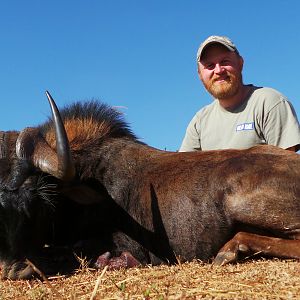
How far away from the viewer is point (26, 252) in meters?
4.66

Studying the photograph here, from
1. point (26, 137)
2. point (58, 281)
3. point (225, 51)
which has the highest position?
point (225, 51)

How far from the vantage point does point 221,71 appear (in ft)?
22.0

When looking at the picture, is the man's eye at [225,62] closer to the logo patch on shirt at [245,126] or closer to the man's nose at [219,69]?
the man's nose at [219,69]

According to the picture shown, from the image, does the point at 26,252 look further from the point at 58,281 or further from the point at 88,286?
the point at 88,286

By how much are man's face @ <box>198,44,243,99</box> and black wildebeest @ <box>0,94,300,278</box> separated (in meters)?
1.67

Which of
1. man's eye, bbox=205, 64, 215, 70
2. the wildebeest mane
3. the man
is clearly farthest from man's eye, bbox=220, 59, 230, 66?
the wildebeest mane

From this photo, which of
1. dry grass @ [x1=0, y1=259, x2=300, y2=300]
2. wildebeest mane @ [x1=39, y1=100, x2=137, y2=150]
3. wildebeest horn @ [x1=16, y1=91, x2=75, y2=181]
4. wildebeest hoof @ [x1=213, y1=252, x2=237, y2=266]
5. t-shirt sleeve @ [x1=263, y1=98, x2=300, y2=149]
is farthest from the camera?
t-shirt sleeve @ [x1=263, y1=98, x2=300, y2=149]

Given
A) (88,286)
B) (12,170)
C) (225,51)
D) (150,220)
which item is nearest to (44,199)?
(12,170)

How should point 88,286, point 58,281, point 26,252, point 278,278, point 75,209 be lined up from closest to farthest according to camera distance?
1. point 278,278
2. point 88,286
3. point 58,281
4. point 26,252
5. point 75,209

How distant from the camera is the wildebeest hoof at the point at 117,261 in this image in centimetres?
470

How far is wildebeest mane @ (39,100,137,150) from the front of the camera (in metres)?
5.37

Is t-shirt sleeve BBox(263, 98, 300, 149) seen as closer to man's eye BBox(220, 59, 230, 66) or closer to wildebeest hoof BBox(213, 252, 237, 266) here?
man's eye BBox(220, 59, 230, 66)

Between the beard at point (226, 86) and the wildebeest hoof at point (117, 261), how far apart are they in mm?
2602

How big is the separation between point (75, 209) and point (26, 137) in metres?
0.83
